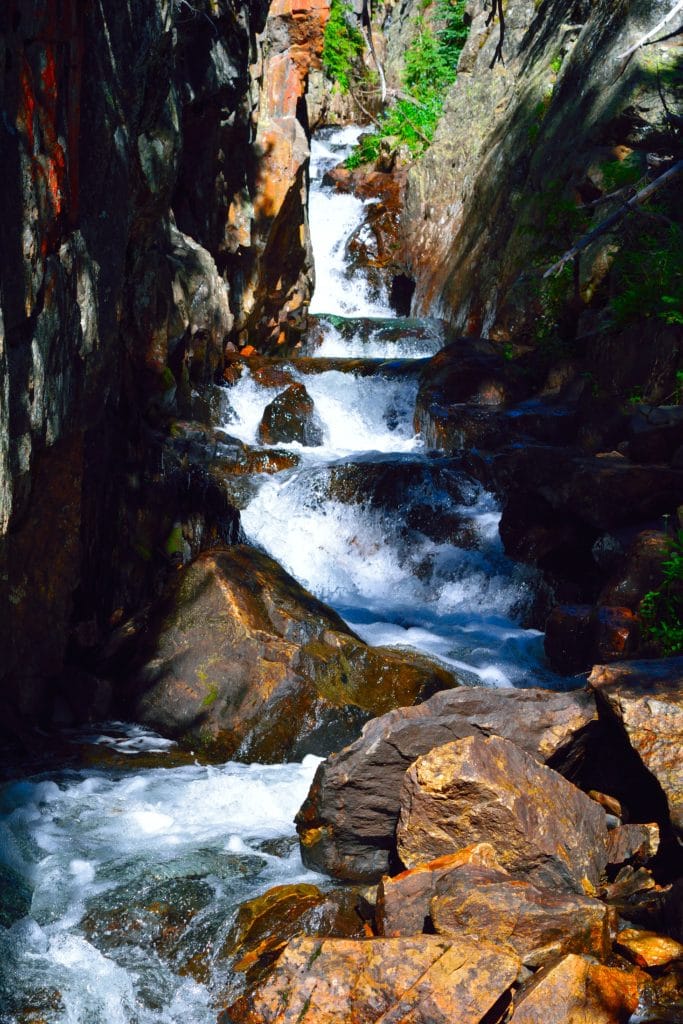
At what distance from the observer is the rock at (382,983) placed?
2.65 meters

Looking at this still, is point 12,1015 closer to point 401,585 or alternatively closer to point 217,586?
point 217,586

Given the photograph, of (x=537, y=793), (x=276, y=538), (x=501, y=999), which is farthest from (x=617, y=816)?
(x=276, y=538)

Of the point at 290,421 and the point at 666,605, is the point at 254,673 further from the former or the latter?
the point at 290,421

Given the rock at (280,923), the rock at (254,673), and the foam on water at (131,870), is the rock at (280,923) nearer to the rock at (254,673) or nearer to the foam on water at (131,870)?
the foam on water at (131,870)

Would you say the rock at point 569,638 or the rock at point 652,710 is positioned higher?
the rock at point 652,710

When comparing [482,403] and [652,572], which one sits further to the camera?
[482,403]

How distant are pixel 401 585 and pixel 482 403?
3285 millimetres

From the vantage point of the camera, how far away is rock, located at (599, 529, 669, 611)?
20.1ft

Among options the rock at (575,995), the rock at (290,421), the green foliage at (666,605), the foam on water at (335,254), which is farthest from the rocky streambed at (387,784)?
the foam on water at (335,254)

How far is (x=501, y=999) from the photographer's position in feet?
8.72

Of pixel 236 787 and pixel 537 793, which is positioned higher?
pixel 537 793

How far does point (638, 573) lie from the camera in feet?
20.4

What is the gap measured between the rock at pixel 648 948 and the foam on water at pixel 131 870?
1.40 m

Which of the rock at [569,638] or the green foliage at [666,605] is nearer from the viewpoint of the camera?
the green foliage at [666,605]
